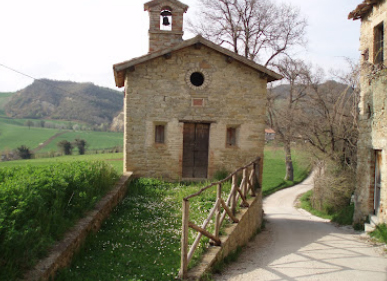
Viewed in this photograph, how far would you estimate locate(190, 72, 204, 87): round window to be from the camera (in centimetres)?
1130

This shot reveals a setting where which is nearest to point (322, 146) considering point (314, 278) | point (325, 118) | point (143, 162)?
point (325, 118)

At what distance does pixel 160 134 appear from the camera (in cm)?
1145

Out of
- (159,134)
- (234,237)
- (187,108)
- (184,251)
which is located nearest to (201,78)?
(187,108)

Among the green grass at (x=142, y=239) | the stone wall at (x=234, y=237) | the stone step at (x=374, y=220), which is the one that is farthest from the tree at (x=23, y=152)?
the stone step at (x=374, y=220)

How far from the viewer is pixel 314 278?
18.7 ft

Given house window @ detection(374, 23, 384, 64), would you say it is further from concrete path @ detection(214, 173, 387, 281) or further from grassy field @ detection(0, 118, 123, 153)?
grassy field @ detection(0, 118, 123, 153)

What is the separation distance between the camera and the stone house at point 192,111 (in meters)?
10.9

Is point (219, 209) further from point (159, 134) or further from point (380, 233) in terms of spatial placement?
point (159, 134)

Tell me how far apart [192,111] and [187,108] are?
184mm

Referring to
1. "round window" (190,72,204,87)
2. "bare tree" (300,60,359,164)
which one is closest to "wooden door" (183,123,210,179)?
"round window" (190,72,204,87)

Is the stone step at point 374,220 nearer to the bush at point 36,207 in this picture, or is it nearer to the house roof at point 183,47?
the house roof at point 183,47

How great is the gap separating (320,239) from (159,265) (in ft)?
16.9

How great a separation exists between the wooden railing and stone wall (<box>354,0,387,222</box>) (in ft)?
10.6

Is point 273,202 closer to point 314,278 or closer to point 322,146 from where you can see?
point 322,146
